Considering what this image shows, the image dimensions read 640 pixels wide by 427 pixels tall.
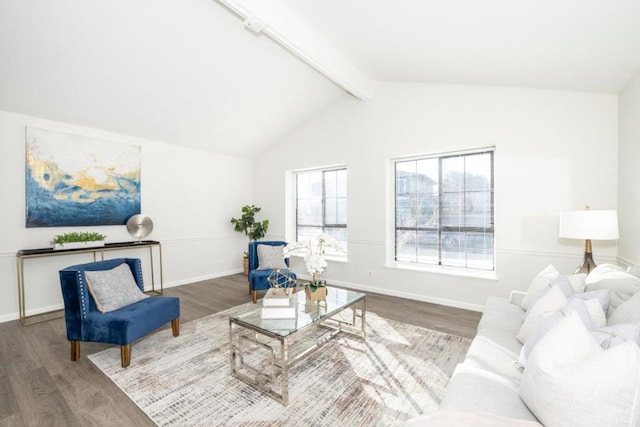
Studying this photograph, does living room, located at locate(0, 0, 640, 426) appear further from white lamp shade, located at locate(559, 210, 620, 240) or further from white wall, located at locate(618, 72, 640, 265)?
white lamp shade, located at locate(559, 210, 620, 240)

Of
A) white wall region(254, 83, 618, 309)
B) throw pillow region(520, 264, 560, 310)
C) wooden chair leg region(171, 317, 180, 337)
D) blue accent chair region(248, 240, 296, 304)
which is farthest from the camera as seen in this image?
blue accent chair region(248, 240, 296, 304)

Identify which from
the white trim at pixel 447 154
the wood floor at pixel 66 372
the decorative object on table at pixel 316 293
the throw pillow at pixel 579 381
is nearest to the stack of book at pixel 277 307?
the decorative object on table at pixel 316 293

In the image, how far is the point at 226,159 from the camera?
6.08m

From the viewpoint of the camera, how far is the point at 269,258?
4.66 m

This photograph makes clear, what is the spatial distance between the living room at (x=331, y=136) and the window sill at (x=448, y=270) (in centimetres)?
4

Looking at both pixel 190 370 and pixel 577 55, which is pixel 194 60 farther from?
pixel 577 55

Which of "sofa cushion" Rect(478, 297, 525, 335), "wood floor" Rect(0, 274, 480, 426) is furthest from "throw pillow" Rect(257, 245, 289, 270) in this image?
"sofa cushion" Rect(478, 297, 525, 335)

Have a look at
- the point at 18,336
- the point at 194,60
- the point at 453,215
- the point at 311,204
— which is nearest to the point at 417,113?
the point at 453,215

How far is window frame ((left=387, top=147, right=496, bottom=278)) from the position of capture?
13.1 ft

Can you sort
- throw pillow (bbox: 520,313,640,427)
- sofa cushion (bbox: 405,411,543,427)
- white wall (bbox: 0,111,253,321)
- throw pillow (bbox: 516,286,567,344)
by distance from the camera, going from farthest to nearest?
white wall (bbox: 0,111,253,321) → throw pillow (bbox: 516,286,567,344) → sofa cushion (bbox: 405,411,543,427) → throw pillow (bbox: 520,313,640,427)

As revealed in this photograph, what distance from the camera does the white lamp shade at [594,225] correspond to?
8.29 ft

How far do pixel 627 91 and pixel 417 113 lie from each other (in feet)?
7.10

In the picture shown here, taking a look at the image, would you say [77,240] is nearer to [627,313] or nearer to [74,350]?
[74,350]

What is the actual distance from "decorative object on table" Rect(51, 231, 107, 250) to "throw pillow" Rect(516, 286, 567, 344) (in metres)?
4.93
